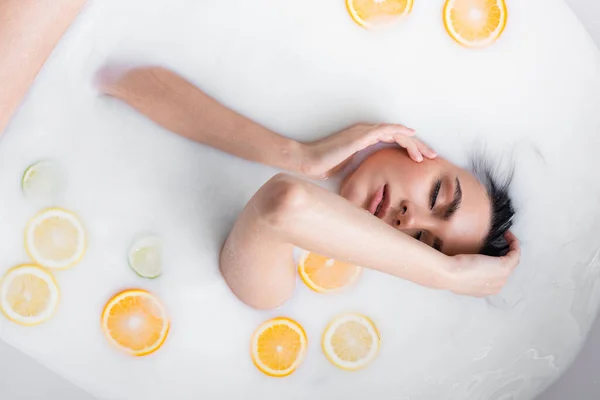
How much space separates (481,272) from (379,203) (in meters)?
0.28

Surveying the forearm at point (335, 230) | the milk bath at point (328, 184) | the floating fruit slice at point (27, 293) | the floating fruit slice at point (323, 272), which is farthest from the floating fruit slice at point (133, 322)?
the forearm at point (335, 230)

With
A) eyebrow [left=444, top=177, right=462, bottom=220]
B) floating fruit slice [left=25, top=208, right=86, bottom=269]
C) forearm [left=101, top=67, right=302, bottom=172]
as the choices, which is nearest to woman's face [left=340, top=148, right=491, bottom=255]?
eyebrow [left=444, top=177, right=462, bottom=220]

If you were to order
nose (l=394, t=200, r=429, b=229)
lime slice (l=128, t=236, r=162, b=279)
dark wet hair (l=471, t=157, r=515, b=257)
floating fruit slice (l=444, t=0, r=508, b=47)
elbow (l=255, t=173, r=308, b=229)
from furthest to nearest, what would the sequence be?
floating fruit slice (l=444, t=0, r=508, b=47) → lime slice (l=128, t=236, r=162, b=279) → dark wet hair (l=471, t=157, r=515, b=257) → nose (l=394, t=200, r=429, b=229) → elbow (l=255, t=173, r=308, b=229)

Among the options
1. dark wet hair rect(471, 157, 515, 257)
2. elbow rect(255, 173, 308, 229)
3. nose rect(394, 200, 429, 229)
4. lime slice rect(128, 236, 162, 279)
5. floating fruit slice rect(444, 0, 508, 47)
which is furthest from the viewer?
floating fruit slice rect(444, 0, 508, 47)

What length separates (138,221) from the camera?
5.53ft

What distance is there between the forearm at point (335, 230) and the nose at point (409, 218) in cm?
6

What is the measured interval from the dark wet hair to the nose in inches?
7.2

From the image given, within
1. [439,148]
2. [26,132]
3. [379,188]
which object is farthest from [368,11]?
[26,132]

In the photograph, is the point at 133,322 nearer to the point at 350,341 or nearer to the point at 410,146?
the point at 350,341

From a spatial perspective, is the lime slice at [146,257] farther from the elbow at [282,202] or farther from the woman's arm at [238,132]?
the elbow at [282,202]

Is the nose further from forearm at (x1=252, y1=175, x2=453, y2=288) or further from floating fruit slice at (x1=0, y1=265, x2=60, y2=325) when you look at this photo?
floating fruit slice at (x1=0, y1=265, x2=60, y2=325)

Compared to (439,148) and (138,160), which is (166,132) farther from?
(439,148)

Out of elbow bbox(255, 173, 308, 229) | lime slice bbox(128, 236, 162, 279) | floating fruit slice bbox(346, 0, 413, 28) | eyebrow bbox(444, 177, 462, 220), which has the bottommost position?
lime slice bbox(128, 236, 162, 279)

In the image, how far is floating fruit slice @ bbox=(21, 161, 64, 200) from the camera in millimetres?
1656
